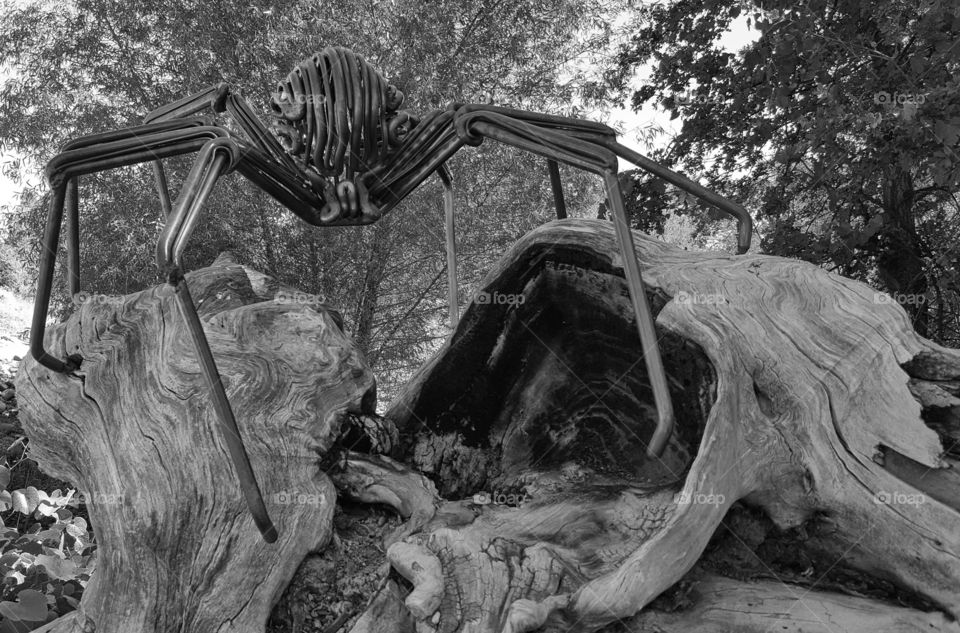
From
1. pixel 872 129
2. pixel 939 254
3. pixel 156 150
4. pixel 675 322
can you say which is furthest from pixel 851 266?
pixel 156 150

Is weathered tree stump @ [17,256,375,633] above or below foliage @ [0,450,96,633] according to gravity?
above

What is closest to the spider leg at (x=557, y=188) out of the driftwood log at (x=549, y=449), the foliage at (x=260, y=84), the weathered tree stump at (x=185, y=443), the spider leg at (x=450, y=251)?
the driftwood log at (x=549, y=449)

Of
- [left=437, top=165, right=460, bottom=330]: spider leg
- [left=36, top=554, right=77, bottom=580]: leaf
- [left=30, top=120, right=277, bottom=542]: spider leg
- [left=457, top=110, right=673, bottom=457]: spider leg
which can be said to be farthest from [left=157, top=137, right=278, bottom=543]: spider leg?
[left=36, top=554, right=77, bottom=580]: leaf

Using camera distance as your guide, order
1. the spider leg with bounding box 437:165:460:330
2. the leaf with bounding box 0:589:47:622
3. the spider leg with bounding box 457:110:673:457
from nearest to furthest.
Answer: the spider leg with bounding box 457:110:673:457, the leaf with bounding box 0:589:47:622, the spider leg with bounding box 437:165:460:330

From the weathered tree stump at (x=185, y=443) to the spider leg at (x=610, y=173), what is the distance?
0.64m

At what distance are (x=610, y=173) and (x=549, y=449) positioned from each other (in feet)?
2.39

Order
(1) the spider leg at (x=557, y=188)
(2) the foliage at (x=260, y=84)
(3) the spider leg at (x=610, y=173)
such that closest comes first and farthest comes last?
1. (3) the spider leg at (x=610, y=173)
2. (1) the spider leg at (x=557, y=188)
3. (2) the foliage at (x=260, y=84)

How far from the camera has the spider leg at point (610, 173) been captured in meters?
1.24

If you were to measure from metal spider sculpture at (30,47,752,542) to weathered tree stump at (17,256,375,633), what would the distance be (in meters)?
0.11

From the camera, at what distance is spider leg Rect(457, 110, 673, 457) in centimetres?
124

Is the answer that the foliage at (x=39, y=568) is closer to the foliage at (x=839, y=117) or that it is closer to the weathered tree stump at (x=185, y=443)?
the weathered tree stump at (x=185, y=443)

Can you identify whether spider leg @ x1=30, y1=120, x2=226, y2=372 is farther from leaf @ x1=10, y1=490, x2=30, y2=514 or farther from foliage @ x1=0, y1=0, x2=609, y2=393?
foliage @ x1=0, y1=0, x2=609, y2=393

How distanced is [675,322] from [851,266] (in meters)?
2.24

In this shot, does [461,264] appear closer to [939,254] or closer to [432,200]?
[432,200]
